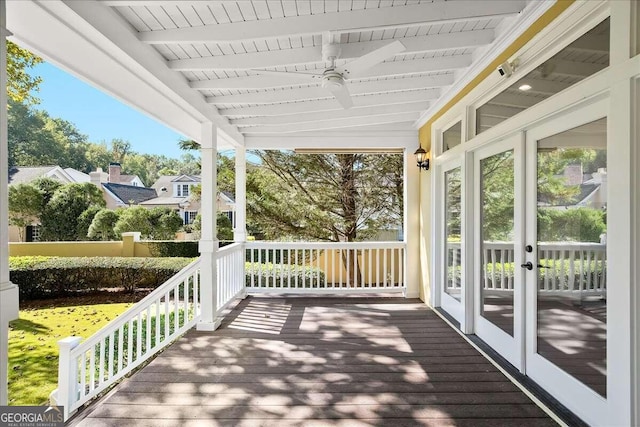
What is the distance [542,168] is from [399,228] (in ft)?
16.9

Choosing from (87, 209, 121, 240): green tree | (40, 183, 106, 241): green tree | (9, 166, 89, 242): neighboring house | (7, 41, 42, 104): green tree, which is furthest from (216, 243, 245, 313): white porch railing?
(9, 166, 89, 242): neighboring house

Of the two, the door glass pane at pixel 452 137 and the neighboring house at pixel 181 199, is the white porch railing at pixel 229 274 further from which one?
the neighboring house at pixel 181 199

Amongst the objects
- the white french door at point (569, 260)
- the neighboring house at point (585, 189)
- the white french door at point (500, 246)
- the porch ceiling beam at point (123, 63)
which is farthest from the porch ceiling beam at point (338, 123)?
the neighboring house at point (585, 189)

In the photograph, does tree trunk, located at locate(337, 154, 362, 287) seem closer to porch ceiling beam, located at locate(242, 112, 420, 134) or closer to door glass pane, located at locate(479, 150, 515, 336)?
porch ceiling beam, located at locate(242, 112, 420, 134)

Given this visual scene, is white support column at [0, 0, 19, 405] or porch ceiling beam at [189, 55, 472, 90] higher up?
porch ceiling beam at [189, 55, 472, 90]

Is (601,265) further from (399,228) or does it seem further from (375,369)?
(399,228)

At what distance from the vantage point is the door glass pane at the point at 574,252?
199 centimetres

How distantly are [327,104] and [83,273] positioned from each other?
772 centimetres

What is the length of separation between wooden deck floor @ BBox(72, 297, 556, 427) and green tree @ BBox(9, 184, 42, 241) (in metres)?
12.0

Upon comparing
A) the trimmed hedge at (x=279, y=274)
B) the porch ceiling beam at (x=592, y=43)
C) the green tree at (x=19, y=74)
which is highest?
the green tree at (x=19, y=74)

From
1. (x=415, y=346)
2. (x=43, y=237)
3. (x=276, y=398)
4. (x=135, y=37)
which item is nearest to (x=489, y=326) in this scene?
(x=415, y=346)

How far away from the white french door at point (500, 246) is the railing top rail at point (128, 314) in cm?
312

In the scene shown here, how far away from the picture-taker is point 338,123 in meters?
5.10

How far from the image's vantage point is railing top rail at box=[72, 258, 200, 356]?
2951mm
